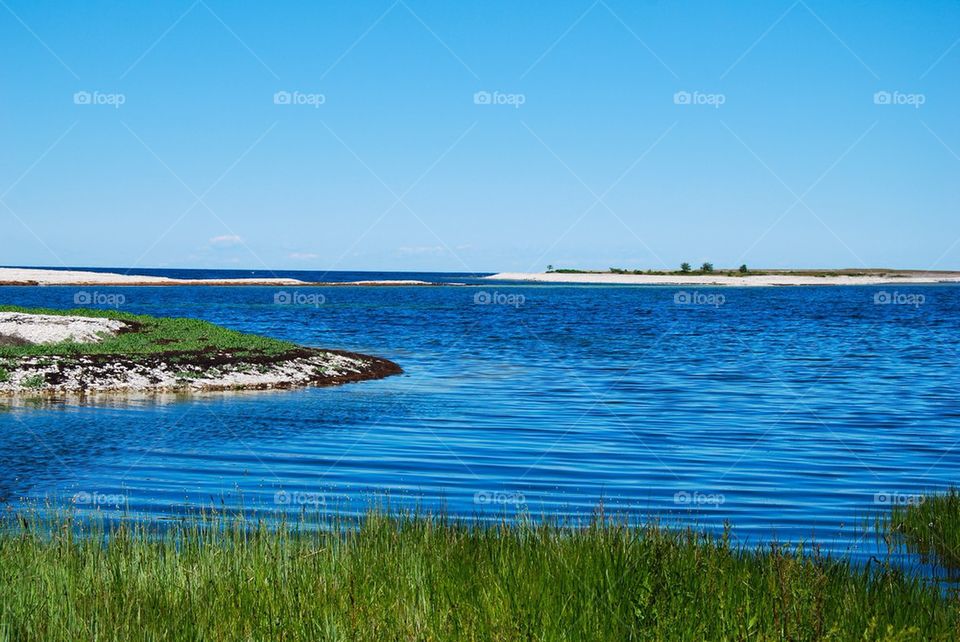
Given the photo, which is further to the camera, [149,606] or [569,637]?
[149,606]

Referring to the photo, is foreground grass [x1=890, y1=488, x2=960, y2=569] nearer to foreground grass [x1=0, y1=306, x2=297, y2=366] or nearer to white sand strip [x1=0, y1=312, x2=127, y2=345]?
foreground grass [x1=0, y1=306, x2=297, y2=366]

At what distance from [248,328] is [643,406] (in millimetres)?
34017

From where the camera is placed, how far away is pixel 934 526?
12.1 meters

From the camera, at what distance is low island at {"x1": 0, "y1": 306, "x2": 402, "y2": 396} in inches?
1021

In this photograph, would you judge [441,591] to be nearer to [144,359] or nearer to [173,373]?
[173,373]

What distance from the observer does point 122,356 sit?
28047mm

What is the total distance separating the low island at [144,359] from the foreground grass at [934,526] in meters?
19.3

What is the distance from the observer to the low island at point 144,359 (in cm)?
2594

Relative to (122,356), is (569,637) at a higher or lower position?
lower

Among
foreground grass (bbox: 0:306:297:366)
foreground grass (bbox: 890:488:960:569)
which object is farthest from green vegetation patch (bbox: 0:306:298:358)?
foreground grass (bbox: 890:488:960:569)

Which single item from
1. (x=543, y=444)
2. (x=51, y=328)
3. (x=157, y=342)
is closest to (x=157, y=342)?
(x=157, y=342)

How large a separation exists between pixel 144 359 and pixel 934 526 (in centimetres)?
2225

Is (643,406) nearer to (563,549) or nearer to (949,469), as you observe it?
(949,469)

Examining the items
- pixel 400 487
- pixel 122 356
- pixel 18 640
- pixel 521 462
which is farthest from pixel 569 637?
pixel 122 356
